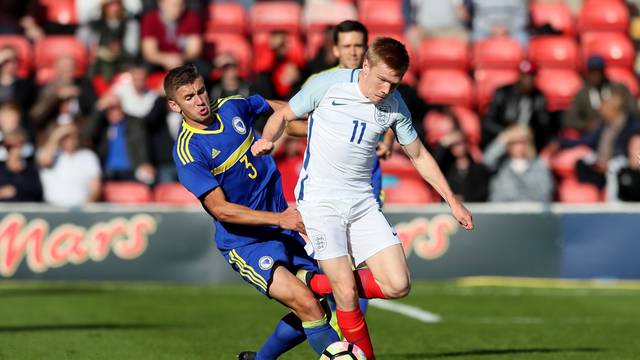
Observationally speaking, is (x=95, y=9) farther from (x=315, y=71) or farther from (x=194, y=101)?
(x=194, y=101)

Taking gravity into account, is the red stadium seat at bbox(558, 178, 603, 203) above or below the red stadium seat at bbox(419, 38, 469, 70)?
Result: below

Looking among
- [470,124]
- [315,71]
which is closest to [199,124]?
[315,71]

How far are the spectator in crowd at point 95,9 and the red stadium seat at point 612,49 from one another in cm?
670

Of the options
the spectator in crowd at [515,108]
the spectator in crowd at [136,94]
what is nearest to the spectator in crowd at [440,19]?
the spectator in crowd at [515,108]

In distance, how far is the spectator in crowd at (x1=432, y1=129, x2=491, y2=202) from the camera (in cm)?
1545

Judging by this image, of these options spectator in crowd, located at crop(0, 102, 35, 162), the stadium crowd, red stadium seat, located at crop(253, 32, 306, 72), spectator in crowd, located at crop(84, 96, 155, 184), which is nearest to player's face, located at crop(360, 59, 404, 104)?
the stadium crowd

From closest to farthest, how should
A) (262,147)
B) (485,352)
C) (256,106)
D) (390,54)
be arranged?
(390,54) → (262,147) → (256,106) → (485,352)

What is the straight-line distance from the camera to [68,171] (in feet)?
51.3

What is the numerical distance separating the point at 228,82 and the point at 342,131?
8797mm

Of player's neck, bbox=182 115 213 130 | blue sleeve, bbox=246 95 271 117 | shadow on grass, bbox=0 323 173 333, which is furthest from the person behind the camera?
shadow on grass, bbox=0 323 173 333

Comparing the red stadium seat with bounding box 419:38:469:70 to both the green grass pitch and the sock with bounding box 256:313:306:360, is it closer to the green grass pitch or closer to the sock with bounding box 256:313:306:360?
the green grass pitch

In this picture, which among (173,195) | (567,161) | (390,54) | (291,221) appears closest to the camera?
(390,54)

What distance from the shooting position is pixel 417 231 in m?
14.8

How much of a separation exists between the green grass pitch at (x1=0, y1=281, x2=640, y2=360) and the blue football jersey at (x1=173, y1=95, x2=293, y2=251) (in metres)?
1.56
